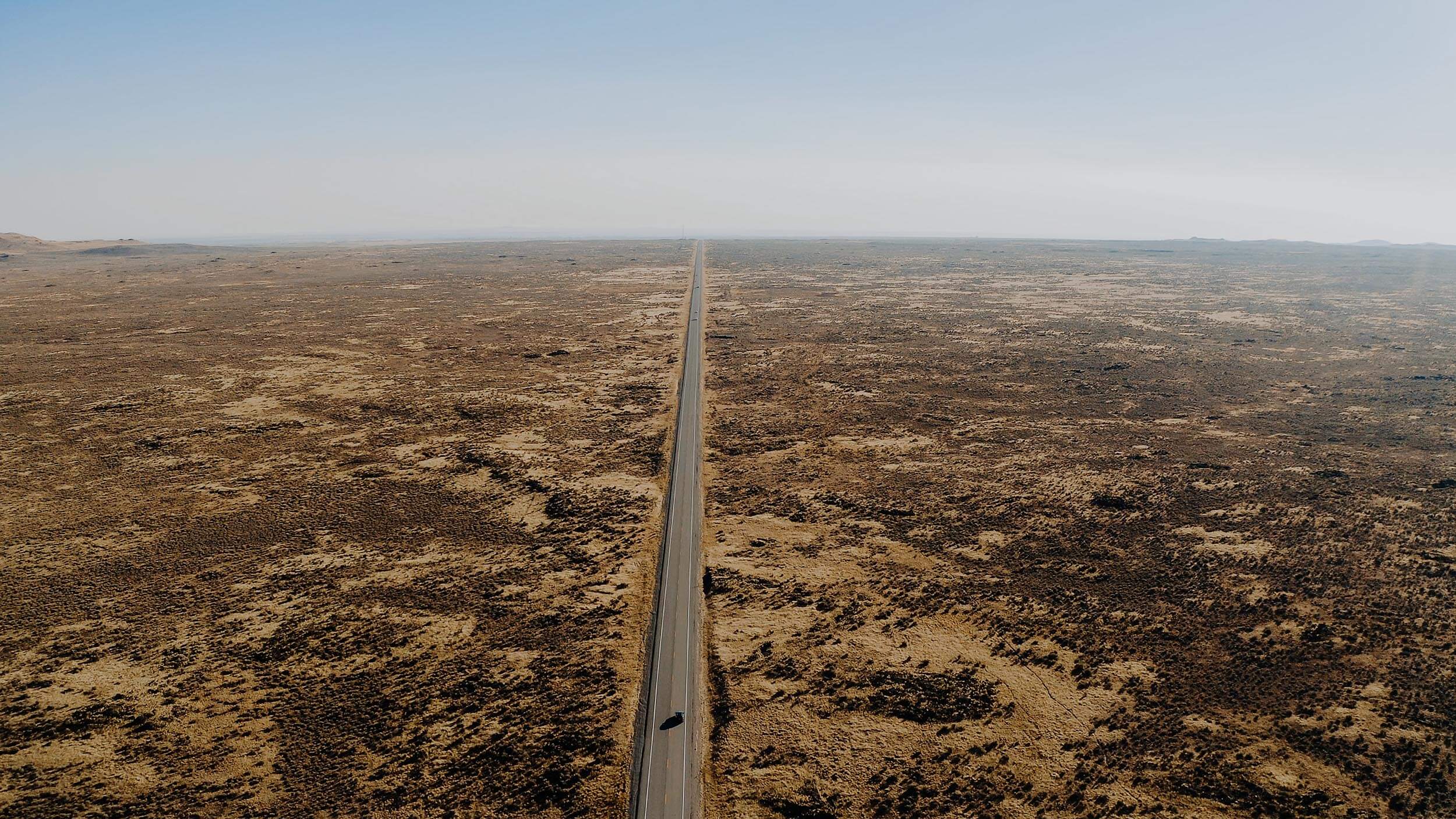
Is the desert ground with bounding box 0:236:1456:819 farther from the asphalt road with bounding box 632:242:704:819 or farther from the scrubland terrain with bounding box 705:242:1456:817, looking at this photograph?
the asphalt road with bounding box 632:242:704:819

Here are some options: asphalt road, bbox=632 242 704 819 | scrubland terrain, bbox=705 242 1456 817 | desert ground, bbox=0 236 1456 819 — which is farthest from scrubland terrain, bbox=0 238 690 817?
scrubland terrain, bbox=705 242 1456 817

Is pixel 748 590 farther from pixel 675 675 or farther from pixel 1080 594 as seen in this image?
pixel 1080 594

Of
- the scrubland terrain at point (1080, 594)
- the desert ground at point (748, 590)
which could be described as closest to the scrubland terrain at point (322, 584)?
the desert ground at point (748, 590)

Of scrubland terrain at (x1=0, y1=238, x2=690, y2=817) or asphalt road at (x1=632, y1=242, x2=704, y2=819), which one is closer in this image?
asphalt road at (x1=632, y1=242, x2=704, y2=819)

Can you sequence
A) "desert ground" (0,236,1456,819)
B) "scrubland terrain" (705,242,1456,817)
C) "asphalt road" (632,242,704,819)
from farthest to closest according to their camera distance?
"scrubland terrain" (705,242,1456,817) → "desert ground" (0,236,1456,819) → "asphalt road" (632,242,704,819)

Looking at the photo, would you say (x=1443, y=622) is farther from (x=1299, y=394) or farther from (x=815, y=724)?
(x=1299, y=394)

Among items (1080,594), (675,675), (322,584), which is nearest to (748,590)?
(675,675)

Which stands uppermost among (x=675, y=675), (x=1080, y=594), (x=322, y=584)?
(x=322, y=584)
